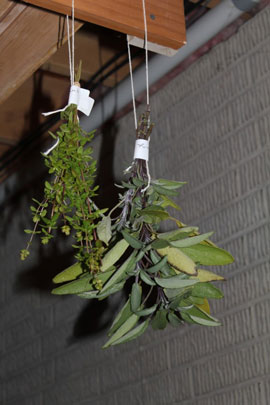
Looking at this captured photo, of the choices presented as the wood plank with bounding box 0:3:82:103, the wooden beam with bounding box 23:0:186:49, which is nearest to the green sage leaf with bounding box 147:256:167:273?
the wooden beam with bounding box 23:0:186:49

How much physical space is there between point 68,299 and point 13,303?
16.8 inches

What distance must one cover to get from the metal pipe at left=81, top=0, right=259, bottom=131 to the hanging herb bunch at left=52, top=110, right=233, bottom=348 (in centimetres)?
96

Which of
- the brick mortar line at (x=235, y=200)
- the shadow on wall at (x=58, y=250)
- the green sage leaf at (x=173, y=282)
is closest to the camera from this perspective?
the green sage leaf at (x=173, y=282)

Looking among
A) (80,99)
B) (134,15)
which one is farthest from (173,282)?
(134,15)

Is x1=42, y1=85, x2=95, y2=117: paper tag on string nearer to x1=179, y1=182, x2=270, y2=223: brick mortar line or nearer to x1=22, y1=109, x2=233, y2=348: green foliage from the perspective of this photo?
x1=22, y1=109, x2=233, y2=348: green foliage

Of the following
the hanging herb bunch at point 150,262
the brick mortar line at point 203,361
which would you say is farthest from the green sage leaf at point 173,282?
the brick mortar line at point 203,361

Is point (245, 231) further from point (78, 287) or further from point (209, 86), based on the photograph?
point (78, 287)

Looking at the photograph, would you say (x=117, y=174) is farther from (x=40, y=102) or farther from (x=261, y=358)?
(x=261, y=358)

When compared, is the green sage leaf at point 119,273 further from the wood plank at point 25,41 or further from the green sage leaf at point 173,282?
the wood plank at point 25,41

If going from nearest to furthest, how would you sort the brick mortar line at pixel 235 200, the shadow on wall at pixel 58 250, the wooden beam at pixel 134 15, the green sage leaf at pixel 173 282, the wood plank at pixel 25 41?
the green sage leaf at pixel 173 282, the wooden beam at pixel 134 15, the wood plank at pixel 25 41, the brick mortar line at pixel 235 200, the shadow on wall at pixel 58 250

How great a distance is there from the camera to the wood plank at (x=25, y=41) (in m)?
1.50

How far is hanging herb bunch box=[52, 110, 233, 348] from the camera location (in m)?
1.05

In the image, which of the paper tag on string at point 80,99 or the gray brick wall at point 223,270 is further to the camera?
the gray brick wall at point 223,270

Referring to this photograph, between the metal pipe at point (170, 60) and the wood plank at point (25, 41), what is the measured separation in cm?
61
